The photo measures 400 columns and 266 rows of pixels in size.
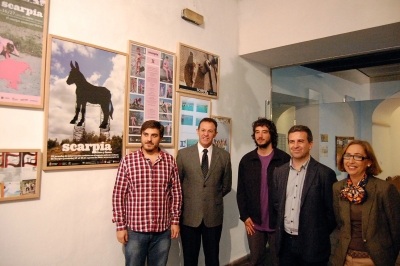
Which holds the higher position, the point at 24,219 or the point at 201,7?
the point at 201,7

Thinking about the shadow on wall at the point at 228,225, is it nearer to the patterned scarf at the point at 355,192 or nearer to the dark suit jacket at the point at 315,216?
the dark suit jacket at the point at 315,216

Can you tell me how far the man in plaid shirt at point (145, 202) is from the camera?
5.92 ft

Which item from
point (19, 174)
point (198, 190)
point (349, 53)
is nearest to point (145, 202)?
point (198, 190)

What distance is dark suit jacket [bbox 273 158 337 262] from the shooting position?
5.57ft

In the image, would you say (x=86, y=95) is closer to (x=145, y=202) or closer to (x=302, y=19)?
(x=145, y=202)

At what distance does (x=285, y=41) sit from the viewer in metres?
2.82

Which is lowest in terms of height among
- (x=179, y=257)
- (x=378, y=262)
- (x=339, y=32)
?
(x=179, y=257)

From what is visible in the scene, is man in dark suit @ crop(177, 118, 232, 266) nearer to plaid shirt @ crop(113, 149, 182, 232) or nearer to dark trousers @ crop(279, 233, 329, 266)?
plaid shirt @ crop(113, 149, 182, 232)

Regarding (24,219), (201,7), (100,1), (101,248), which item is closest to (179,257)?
(101,248)

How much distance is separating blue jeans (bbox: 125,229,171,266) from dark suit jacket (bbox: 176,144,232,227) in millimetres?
248

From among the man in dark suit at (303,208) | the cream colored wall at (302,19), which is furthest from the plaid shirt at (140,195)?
the cream colored wall at (302,19)

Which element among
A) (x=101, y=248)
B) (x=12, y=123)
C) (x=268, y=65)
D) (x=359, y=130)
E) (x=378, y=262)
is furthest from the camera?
(x=268, y=65)

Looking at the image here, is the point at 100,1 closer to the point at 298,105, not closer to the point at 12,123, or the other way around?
the point at 12,123

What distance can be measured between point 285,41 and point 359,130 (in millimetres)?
1287
